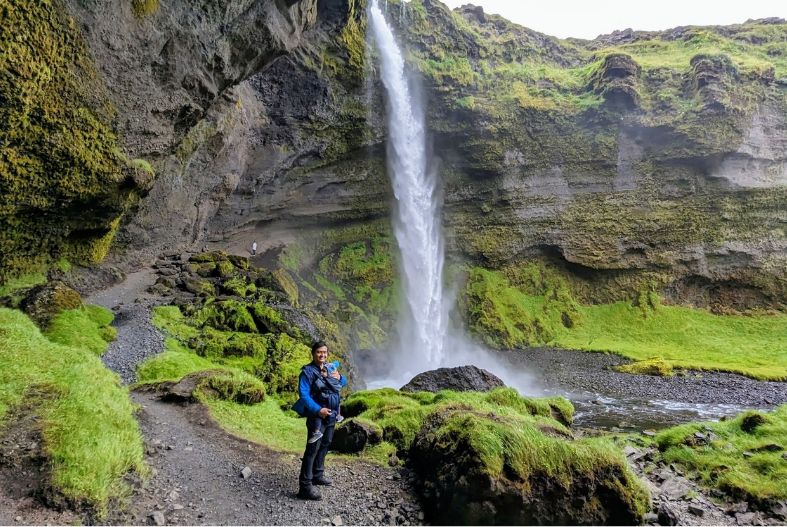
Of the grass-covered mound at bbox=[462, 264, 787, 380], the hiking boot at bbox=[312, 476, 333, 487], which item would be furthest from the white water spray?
the hiking boot at bbox=[312, 476, 333, 487]

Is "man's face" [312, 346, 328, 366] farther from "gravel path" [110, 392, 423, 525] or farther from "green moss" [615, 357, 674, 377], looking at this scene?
"green moss" [615, 357, 674, 377]

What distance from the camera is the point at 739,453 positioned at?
10.7 m

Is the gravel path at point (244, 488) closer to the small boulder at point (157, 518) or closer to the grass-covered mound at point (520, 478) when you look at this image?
the small boulder at point (157, 518)

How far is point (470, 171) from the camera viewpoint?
48156 mm

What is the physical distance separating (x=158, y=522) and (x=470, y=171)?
45.8m

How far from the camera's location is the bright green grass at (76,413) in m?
5.58

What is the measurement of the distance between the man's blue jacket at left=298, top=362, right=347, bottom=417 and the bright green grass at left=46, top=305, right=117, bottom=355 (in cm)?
1038

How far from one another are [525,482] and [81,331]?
1451 centimetres

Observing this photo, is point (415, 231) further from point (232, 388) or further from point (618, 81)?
point (232, 388)

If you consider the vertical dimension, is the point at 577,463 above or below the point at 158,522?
above

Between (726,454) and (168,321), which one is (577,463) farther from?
(168,321)

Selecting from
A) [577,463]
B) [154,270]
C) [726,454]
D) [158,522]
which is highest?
[154,270]

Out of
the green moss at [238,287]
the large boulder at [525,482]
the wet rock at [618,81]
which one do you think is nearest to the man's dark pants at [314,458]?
the large boulder at [525,482]

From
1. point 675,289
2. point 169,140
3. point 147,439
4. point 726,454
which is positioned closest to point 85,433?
point 147,439
